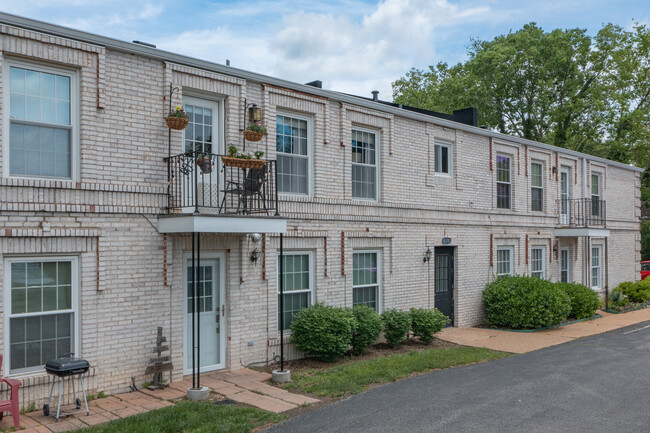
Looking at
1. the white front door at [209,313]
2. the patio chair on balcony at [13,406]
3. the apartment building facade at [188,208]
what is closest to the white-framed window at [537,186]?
the apartment building facade at [188,208]

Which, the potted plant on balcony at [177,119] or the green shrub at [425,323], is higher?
the potted plant on balcony at [177,119]

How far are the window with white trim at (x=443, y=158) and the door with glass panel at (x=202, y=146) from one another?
6997 mm

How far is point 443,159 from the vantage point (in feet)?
52.5

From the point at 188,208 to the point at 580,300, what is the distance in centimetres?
1266

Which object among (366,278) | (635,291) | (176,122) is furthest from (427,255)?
(635,291)

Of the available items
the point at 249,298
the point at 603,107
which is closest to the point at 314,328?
the point at 249,298

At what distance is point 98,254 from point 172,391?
2.46 meters

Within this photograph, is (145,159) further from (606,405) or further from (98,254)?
(606,405)

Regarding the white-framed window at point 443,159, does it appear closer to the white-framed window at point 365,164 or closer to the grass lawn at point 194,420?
the white-framed window at point 365,164

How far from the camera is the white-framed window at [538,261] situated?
746 inches

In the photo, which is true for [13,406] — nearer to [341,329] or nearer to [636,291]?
[341,329]

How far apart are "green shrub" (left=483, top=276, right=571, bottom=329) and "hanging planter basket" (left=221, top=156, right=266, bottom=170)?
904cm

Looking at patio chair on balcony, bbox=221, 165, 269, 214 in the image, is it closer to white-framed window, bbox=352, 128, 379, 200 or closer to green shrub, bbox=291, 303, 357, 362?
green shrub, bbox=291, 303, 357, 362

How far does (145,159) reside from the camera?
9.70 metres
